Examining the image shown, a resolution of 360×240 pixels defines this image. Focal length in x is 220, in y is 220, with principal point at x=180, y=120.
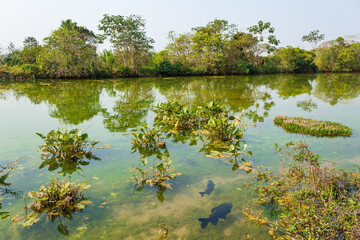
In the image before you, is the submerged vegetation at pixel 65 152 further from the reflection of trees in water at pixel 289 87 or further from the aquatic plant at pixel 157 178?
the reflection of trees in water at pixel 289 87

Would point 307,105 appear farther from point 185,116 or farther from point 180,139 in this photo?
point 180,139

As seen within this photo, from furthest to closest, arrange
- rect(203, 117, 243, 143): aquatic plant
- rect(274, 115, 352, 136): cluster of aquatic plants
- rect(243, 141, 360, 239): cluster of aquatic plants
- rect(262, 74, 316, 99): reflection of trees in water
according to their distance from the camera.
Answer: rect(262, 74, 316, 99): reflection of trees in water < rect(274, 115, 352, 136): cluster of aquatic plants < rect(203, 117, 243, 143): aquatic plant < rect(243, 141, 360, 239): cluster of aquatic plants

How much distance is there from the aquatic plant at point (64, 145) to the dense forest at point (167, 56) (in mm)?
25985

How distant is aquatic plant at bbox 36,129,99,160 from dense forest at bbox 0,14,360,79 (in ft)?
85.3

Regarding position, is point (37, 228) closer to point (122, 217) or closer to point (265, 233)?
point (122, 217)

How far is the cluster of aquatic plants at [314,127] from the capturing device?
304 inches

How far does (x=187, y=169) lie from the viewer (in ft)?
17.8

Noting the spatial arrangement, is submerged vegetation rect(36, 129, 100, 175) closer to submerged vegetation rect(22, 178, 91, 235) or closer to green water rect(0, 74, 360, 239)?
green water rect(0, 74, 360, 239)

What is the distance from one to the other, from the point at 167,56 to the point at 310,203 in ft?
128

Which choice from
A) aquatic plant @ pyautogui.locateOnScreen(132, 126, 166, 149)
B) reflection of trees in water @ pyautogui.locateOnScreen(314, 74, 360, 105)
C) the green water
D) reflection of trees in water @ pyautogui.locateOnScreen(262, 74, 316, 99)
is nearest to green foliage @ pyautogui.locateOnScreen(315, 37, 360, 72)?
reflection of trees in water @ pyautogui.locateOnScreen(262, 74, 316, 99)

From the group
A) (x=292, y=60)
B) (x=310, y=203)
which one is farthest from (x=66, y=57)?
(x=292, y=60)

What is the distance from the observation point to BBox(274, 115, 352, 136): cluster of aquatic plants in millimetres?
7727

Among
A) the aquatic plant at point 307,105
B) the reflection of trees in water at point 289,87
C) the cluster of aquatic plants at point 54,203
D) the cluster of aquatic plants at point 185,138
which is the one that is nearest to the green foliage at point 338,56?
the reflection of trees in water at point 289,87

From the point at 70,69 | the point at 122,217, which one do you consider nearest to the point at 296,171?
the point at 122,217
